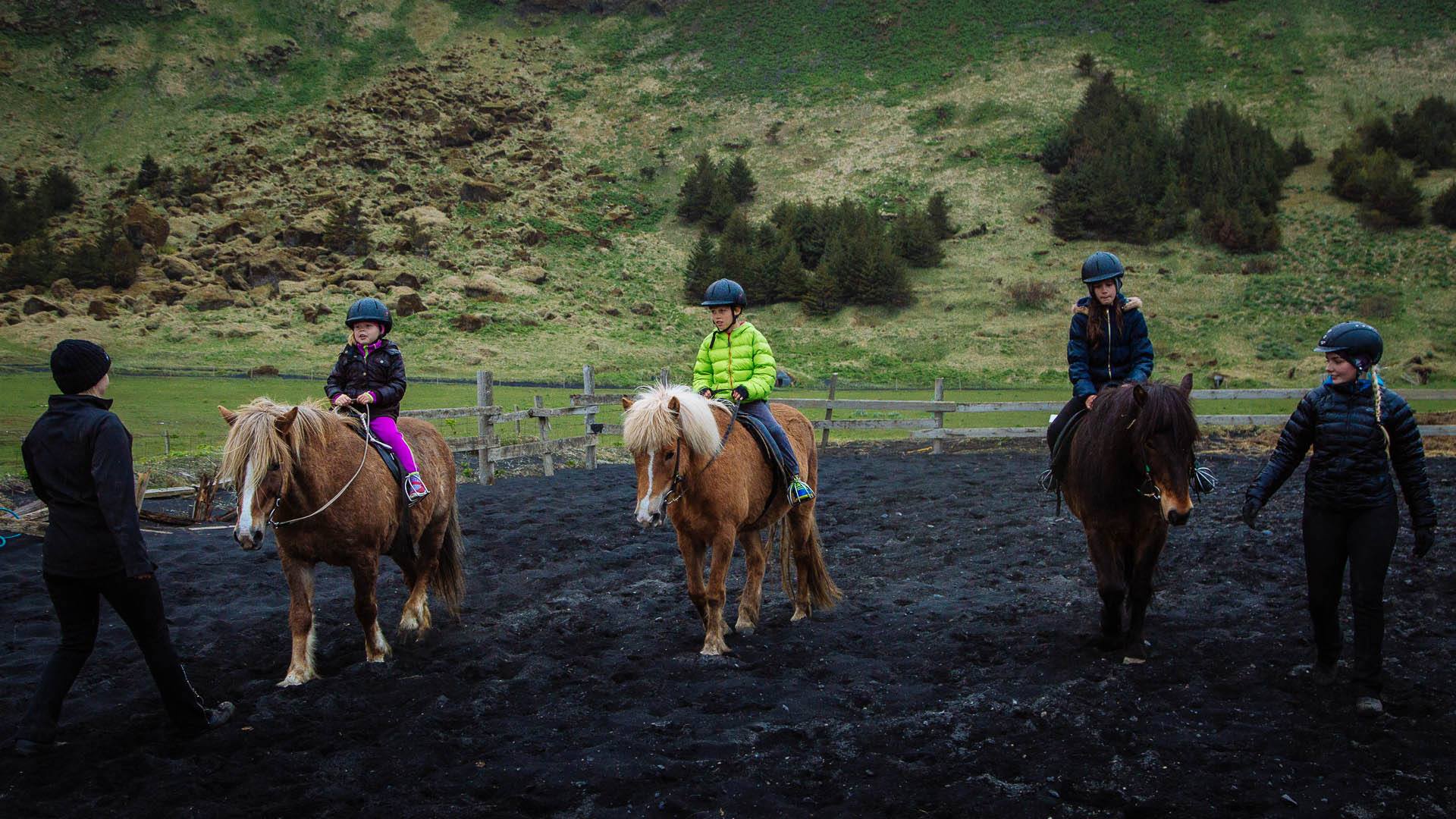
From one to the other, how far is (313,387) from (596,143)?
4222 centimetres

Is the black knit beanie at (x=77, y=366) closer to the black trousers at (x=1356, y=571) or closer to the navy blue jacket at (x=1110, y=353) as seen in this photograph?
the navy blue jacket at (x=1110, y=353)

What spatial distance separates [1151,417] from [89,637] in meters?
5.84

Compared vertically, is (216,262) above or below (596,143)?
below

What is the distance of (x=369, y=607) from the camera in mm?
5430

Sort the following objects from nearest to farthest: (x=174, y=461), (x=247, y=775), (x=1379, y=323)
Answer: (x=247, y=775) < (x=174, y=461) < (x=1379, y=323)

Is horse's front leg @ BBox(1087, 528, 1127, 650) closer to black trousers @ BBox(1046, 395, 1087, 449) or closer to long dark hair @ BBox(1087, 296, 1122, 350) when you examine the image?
black trousers @ BBox(1046, 395, 1087, 449)

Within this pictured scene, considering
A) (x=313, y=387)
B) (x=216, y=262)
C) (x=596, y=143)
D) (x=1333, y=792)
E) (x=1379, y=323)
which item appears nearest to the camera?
(x=1333, y=792)

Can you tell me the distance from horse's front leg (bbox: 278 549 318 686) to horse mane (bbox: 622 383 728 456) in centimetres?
223

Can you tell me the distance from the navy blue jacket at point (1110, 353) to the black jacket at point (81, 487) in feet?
17.9

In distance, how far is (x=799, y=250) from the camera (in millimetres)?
46562

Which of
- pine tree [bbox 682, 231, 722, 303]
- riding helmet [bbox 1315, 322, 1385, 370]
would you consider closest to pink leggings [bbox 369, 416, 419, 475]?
riding helmet [bbox 1315, 322, 1385, 370]

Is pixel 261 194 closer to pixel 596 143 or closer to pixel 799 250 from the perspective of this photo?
pixel 596 143

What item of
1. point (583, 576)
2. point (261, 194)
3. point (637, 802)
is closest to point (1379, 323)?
point (583, 576)

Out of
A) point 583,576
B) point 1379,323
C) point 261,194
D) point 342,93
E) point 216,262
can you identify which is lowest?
point 583,576
